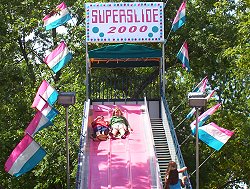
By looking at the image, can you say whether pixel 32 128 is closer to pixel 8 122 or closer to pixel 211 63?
pixel 8 122

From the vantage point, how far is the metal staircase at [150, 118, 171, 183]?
55.3 ft

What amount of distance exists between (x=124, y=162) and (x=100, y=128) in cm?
218

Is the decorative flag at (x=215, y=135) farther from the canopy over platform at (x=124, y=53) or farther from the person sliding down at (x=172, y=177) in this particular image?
the canopy over platform at (x=124, y=53)

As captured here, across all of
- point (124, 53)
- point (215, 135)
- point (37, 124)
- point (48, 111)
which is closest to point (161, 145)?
point (215, 135)

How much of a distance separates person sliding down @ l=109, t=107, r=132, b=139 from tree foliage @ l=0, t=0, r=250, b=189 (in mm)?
3379

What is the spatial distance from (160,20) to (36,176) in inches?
320

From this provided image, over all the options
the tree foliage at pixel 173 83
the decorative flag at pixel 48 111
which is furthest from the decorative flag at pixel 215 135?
the tree foliage at pixel 173 83

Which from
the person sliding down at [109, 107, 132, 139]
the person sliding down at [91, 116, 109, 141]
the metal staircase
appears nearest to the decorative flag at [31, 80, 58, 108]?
the person sliding down at [91, 116, 109, 141]

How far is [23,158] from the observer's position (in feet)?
47.1

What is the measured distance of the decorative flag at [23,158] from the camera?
46.8ft

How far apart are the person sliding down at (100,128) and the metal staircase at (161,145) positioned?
62.0 inches

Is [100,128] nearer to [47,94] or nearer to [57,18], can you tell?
[47,94]

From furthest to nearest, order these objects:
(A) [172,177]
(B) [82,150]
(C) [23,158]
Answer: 1. (B) [82,150]
2. (C) [23,158]
3. (A) [172,177]

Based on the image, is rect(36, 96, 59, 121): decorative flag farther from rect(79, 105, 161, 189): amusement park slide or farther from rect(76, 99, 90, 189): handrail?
rect(79, 105, 161, 189): amusement park slide
